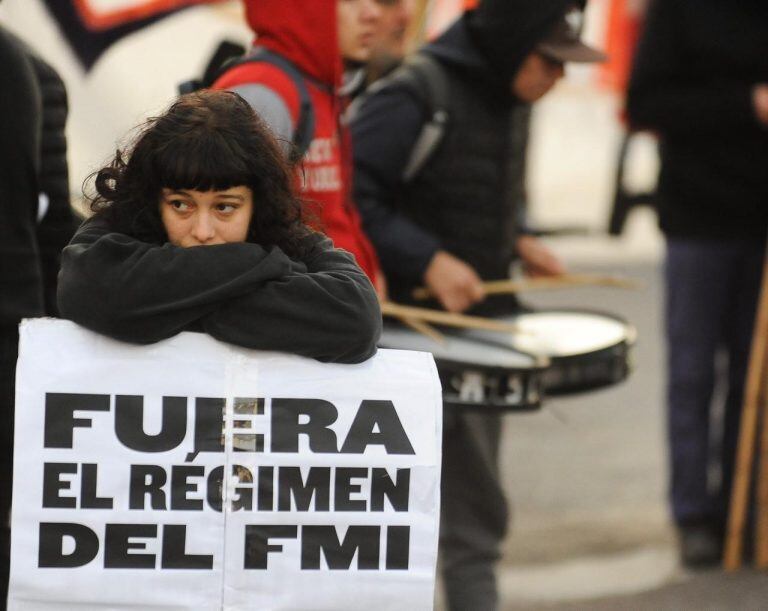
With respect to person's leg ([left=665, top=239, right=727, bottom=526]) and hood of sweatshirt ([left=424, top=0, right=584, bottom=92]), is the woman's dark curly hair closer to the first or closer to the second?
hood of sweatshirt ([left=424, top=0, right=584, bottom=92])

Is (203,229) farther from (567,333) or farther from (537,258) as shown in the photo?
(537,258)

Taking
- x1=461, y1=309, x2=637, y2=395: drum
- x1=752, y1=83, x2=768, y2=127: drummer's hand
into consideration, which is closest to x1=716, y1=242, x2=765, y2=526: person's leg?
x1=752, y1=83, x2=768, y2=127: drummer's hand

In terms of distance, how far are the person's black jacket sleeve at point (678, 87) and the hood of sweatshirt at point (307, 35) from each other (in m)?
1.90

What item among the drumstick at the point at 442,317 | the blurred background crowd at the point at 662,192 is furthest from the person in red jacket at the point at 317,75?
the blurred background crowd at the point at 662,192

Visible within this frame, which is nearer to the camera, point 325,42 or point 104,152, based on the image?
point 325,42

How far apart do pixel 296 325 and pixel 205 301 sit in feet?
0.49

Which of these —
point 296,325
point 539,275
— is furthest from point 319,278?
point 539,275

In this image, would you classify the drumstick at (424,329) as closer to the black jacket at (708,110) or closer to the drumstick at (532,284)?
the drumstick at (532,284)

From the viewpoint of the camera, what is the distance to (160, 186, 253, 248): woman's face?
2.30 metres

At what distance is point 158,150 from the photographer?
2.30m

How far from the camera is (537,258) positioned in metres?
4.16

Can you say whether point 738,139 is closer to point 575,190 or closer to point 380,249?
point 380,249

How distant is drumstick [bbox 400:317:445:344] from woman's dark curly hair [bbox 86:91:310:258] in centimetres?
110

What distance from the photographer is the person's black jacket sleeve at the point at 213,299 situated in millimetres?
2225
